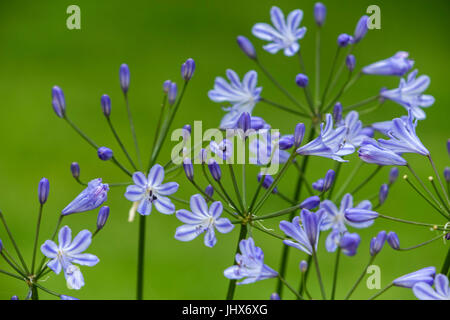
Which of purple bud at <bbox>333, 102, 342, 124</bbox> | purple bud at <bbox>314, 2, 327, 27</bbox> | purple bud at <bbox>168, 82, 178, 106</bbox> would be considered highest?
purple bud at <bbox>314, 2, 327, 27</bbox>

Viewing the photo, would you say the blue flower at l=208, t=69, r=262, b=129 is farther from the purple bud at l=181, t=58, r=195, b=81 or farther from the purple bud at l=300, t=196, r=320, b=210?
the purple bud at l=300, t=196, r=320, b=210

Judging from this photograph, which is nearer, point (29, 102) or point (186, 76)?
point (186, 76)

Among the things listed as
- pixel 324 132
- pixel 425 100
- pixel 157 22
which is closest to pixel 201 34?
pixel 157 22

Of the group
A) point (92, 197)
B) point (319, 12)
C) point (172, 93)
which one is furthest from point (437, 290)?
point (319, 12)

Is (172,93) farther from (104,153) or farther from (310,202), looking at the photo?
(310,202)

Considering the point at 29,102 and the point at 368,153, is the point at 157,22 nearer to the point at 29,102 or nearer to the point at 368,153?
the point at 29,102

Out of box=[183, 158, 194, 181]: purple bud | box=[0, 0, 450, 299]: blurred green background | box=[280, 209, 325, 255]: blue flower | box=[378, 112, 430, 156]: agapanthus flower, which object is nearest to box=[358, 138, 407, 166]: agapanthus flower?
box=[378, 112, 430, 156]: agapanthus flower

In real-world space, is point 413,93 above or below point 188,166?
above
